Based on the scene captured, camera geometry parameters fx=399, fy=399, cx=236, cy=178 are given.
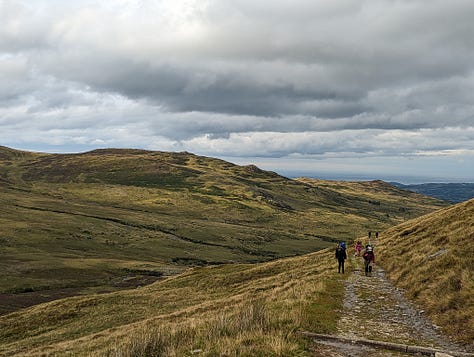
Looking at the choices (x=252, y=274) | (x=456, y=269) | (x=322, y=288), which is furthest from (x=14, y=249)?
(x=456, y=269)

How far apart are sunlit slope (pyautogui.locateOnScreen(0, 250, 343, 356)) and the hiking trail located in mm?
838

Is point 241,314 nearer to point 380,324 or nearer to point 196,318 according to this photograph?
point 380,324

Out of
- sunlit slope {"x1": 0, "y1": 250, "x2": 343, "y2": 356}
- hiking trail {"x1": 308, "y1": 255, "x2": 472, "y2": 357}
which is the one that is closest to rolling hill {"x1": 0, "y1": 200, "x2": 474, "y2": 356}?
sunlit slope {"x1": 0, "y1": 250, "x2": 343, "y2": 356}

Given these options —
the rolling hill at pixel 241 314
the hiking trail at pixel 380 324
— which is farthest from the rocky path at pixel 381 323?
the rolling hill at pixel 241 314

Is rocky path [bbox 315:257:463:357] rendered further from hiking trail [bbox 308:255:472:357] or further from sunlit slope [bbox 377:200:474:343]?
sunlit slope [bbox 377:200:474:343]

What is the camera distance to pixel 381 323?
1806 cm

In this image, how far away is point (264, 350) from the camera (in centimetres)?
1226

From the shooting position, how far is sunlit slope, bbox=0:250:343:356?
14.6 m

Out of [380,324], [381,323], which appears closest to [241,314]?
[380,324]

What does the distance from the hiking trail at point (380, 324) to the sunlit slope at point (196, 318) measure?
84 cm

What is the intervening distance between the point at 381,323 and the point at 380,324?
10.0 inches

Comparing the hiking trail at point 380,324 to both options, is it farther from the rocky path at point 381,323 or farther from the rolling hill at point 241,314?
the rolling hill at point 241,314

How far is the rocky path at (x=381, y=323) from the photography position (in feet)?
45.4

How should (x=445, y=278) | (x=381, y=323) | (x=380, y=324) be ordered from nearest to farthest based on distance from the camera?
1. (x=380, y=324)
2. (x=381, y=323)
3. (x=445, y=278)
